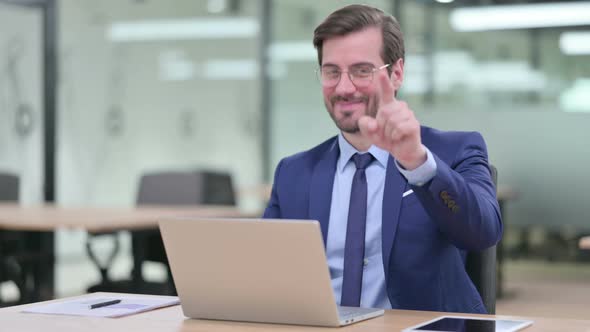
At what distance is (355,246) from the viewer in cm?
223

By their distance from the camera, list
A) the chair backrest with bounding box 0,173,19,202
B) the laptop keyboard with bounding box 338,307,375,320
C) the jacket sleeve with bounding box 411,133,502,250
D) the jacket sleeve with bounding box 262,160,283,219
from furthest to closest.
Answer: the chair backrest with bounding box 0,173,19,202 < the jacket sleeve with bounding box 262,160,283,219 < the jacket sleeve with bounding box 411,133,502,250 < the laptop keyboard with bounding box 338,307,375,320

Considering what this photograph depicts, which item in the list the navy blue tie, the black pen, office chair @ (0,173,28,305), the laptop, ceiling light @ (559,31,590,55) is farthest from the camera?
ceiling light @ (559,31,590,55)

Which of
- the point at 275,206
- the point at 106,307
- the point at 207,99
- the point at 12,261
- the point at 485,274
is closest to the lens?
the point at 106,307

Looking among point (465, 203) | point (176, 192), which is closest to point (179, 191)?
A: point (176, 192)

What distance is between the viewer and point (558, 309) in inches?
254

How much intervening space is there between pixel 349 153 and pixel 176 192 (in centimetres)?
321

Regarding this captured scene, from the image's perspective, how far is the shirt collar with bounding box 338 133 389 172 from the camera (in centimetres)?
232

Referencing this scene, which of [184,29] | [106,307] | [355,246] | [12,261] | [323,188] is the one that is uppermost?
[184,29]

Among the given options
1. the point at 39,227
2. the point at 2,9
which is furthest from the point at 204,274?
the point at 2,9

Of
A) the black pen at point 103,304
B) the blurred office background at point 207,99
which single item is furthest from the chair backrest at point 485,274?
the blurred office background at point 207,99

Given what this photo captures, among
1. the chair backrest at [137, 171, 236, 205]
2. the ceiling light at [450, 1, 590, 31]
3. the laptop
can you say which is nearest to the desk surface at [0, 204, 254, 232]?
Answer: the chair backrest at [137, 171, 236, 205]

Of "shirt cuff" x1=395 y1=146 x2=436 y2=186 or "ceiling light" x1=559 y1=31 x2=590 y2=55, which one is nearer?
"shirt cuff" x1=395 y1=146 x2=436 y2=186

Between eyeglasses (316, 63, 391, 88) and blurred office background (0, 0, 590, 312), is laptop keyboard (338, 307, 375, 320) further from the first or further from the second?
blurred office background (0, 0, 590, 312)

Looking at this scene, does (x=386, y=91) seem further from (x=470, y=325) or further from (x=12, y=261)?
(x=12, y=261)
